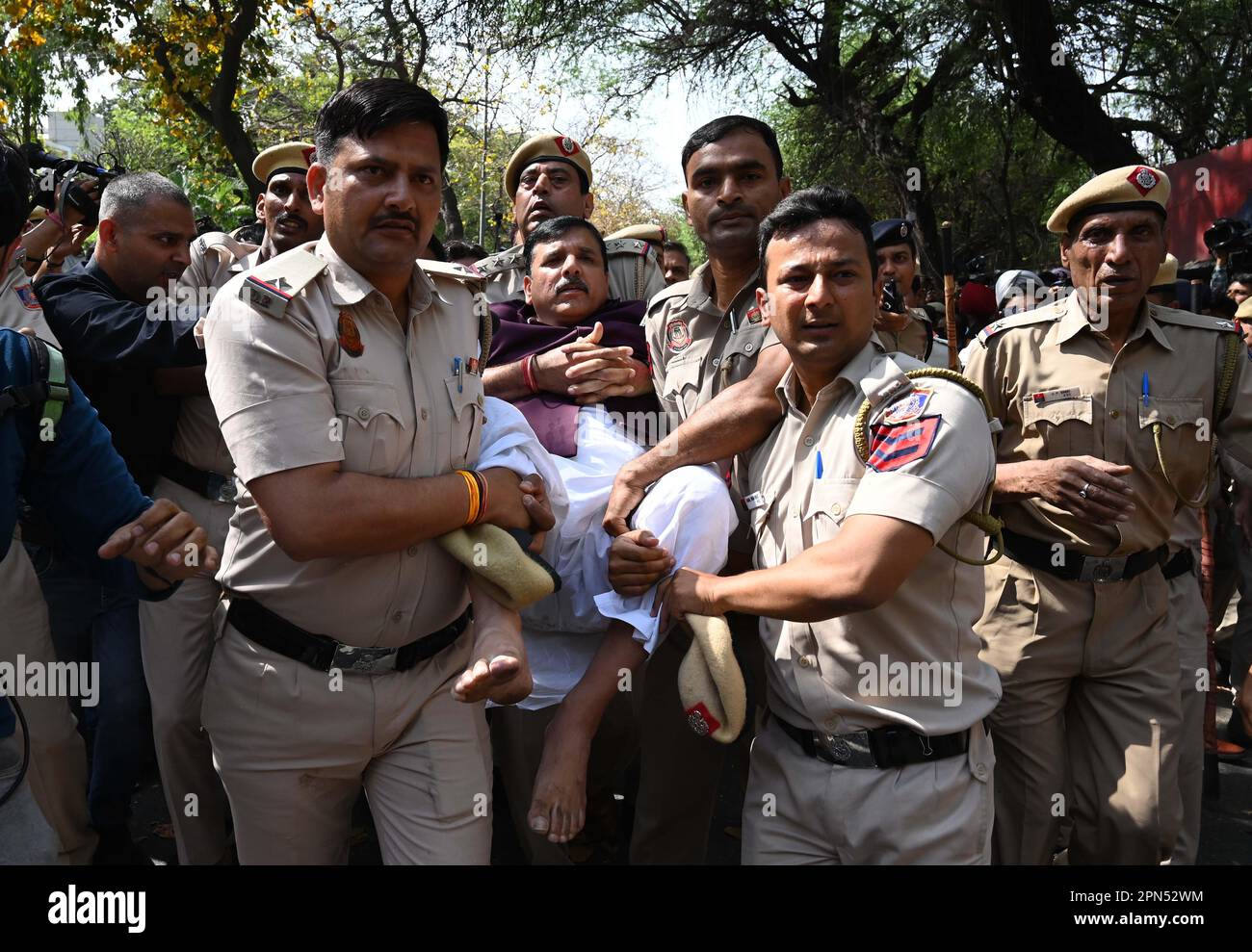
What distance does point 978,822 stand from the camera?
254cm

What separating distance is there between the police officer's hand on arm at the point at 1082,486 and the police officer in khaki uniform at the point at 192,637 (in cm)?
246

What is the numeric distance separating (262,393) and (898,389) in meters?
1.44

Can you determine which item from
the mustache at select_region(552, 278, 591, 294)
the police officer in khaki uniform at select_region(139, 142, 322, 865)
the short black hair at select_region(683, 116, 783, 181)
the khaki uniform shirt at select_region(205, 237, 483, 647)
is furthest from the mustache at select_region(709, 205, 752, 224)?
the police officer in khaki uniform at select_region(139, 142, 322, 865)

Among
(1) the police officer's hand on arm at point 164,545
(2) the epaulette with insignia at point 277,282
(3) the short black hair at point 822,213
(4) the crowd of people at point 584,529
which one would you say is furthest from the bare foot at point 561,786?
(3) the short black hair at point 822,213

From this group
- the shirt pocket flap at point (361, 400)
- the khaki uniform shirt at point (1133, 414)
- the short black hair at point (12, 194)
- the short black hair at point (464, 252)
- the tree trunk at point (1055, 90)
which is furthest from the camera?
the tree trunk at point (1055, 90)

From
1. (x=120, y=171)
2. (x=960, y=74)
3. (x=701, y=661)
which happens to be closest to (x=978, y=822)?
(x=701, y=661)

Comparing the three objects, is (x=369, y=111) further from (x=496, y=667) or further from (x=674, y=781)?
(x=674, y=781)

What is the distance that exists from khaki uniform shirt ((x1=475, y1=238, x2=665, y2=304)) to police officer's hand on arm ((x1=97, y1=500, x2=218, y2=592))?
2.36 metres

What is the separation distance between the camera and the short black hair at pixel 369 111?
7.75ft

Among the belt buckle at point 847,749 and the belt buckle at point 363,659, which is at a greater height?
the belt buckle at point 363,659

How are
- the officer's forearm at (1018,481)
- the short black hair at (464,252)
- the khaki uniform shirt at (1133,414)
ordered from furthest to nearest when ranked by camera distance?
1. the short black hair at (464,252)
2. the khaki uniform shirt at (1133,414)
3. the officer's forearm at (1018,481)

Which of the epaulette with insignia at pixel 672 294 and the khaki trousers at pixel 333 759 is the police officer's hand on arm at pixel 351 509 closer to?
the khaki trousers at pixel 333 759

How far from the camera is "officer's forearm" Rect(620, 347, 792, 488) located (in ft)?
9.84
